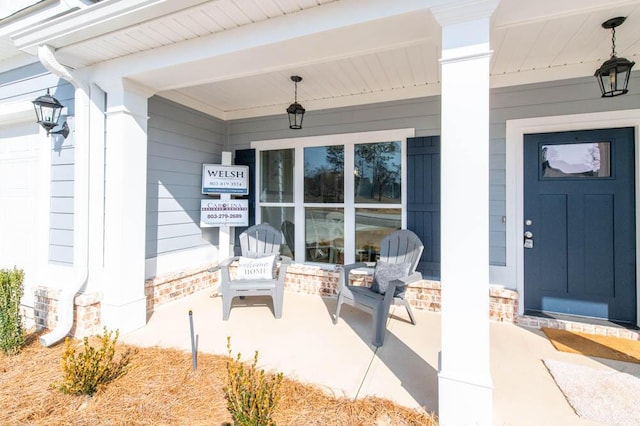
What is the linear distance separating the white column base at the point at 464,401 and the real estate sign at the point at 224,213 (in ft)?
11.0

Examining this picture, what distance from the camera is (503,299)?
3180 millimetres

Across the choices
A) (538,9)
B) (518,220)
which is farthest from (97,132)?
(518,220)

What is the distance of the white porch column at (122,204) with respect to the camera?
288 centimetres

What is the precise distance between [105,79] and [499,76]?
3.91 meters

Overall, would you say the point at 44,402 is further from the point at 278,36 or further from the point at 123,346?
the point at 278,36

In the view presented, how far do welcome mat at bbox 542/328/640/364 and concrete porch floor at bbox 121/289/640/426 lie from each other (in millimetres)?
97

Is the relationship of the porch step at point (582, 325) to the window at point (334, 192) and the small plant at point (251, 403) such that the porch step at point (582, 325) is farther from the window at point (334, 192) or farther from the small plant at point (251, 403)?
the small plant at point (251, 403)

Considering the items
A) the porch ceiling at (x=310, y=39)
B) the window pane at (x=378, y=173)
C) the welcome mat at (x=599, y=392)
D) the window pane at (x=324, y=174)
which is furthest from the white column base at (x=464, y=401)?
the window pane at (x=324, y=174)

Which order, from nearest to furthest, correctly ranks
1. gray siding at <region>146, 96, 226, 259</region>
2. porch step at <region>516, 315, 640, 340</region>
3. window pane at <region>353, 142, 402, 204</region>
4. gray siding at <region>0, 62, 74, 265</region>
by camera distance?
1. porch step at <region>516, 315, 640, 340</region>
2. gray siding at <region>0, 62, 74, 265</region>
3. gray siding at <region>146, 96, 226, 259</region>
4. window pane at <region>353, 142, 402, 204</region>

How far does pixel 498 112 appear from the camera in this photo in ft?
10.7

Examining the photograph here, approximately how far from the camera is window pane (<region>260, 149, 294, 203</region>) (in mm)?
4465

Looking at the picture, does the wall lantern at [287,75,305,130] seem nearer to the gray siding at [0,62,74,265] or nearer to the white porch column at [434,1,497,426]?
the white porch column at [434,1,497,426]

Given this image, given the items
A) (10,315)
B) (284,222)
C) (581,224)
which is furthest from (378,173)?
(10,315)

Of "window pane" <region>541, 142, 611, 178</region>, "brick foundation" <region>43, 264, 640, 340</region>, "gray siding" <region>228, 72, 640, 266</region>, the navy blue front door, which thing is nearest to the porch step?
"brick foundation" <region>43, 264, 640, 340</region>
